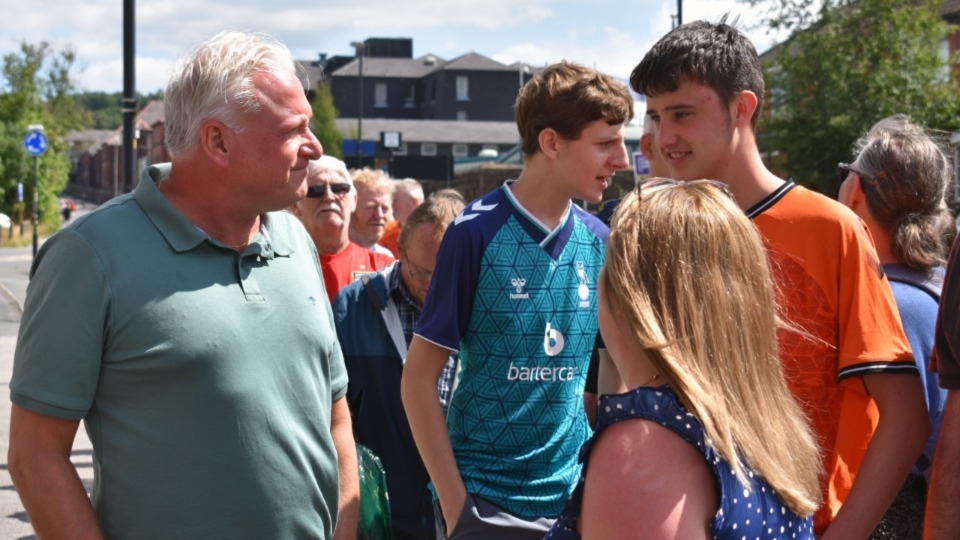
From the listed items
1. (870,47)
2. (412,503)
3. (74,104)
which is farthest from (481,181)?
(74,104)

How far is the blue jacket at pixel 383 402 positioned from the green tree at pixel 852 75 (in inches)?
1001

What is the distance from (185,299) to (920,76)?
28686mm

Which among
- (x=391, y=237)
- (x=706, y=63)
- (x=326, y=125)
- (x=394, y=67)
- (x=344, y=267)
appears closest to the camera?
(x=706, y=63)

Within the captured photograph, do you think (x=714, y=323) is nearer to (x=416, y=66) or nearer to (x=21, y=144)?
(x=21, y=144)

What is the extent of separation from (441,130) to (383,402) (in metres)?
100

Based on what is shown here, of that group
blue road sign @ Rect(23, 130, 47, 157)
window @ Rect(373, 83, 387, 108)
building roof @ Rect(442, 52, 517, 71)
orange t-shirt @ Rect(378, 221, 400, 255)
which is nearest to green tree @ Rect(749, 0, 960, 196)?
blue road sign @ Rect(23, 130, 47, 157)

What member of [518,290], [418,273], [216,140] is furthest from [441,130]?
[216,140]

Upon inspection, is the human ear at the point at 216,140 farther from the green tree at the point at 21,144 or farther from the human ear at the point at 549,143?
the green tree at the point at 21,144

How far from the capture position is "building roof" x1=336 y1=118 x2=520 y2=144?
101m

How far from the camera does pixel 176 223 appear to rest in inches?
105

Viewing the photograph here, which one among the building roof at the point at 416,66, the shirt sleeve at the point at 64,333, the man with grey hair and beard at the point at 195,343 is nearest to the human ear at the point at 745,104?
the man with grey hair and beard at the point at 195,343

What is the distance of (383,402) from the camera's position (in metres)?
4.43

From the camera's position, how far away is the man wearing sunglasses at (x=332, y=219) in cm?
583

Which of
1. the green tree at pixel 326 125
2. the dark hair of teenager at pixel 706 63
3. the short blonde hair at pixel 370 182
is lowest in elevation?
the short blonde hair at pixel 370 182
